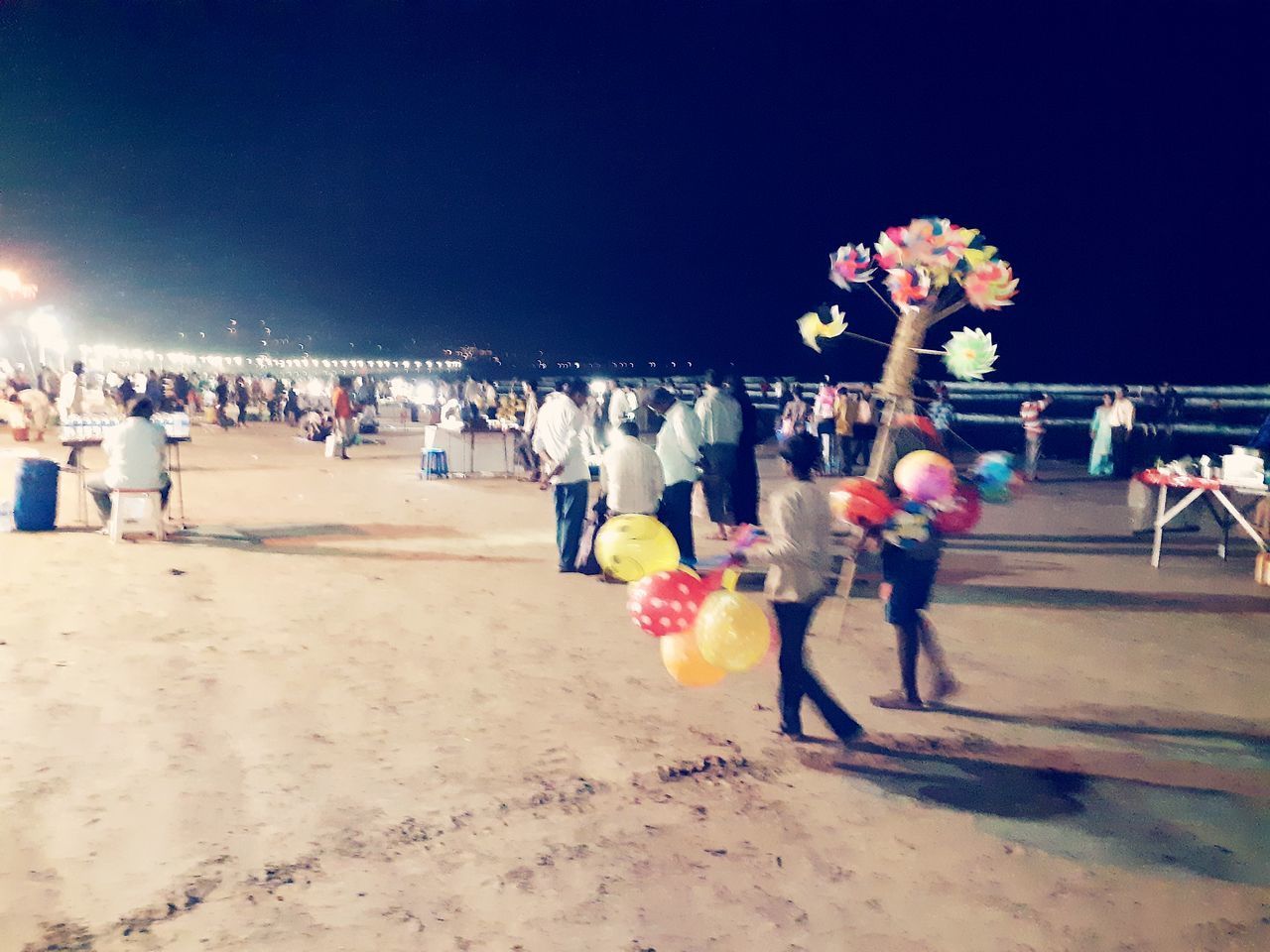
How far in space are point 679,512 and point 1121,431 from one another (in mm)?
12810

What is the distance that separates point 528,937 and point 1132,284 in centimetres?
11514

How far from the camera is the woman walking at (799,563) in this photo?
4746 millimetres

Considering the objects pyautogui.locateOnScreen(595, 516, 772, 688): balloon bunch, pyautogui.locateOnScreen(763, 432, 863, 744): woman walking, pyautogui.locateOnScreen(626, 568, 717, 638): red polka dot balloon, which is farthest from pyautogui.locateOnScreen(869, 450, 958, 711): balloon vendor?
pyautogui.locateOnScreen(626, 568, 717, 638): red polka dot balloon

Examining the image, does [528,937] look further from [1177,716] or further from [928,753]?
[1177,716]

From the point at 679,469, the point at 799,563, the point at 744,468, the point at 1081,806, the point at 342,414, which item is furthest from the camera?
the point at 342,414

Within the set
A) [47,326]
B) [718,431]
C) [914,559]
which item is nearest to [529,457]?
[718,431]

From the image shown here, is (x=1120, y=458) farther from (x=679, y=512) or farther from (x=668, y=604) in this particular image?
(x=668, y=604)

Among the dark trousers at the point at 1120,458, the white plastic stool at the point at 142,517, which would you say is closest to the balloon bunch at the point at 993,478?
the white plastic stool at the point at 142,517

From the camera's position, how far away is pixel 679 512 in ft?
30.8

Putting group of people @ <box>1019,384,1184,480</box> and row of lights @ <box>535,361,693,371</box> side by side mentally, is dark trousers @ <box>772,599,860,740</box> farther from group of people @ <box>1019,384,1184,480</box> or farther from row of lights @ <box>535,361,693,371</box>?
row of lights @ <box>535,361,693,371</box>

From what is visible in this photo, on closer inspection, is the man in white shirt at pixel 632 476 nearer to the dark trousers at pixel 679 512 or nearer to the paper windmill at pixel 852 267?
the dark trousers at pixel 679 512

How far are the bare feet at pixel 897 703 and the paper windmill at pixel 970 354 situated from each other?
6.27 feet

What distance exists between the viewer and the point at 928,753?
5.03 meters

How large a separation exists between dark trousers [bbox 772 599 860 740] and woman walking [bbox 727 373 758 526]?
6.03 meters
